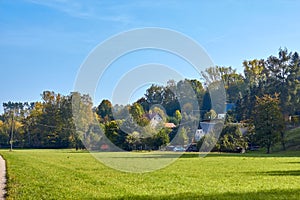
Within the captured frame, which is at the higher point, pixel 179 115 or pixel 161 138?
pixel 179 115

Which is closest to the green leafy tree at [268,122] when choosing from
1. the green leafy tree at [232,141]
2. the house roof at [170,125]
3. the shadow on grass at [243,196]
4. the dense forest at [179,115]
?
the dense forest at [179,115]

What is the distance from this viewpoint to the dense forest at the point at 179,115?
56022 mm

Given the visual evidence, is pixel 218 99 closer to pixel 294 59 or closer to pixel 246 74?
pixel 246 74

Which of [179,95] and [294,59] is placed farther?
[294,59]

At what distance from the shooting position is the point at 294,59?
87.0 metres

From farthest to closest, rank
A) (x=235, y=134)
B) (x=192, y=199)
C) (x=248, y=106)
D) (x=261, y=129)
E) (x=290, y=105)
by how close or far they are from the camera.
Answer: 1. (x=248, y=106)
2. (x=290, y=105)
3. (x=235, y=134)
4. (x=261, y=129)
5. (x=192, y=199)

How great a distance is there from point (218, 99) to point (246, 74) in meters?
10.7

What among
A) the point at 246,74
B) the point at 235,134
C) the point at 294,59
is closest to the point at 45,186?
the point at 235,134

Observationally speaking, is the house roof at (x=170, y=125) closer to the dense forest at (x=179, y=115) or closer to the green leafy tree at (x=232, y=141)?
the dense forest at (x=179, y=115)

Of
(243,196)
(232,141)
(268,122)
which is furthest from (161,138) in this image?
(243,196)

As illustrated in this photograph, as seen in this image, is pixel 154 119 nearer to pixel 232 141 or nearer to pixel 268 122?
pixel 268 122

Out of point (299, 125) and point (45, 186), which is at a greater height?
point (299, 125)

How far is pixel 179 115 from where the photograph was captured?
67.6 metres

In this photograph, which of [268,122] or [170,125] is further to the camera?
[170,125]
